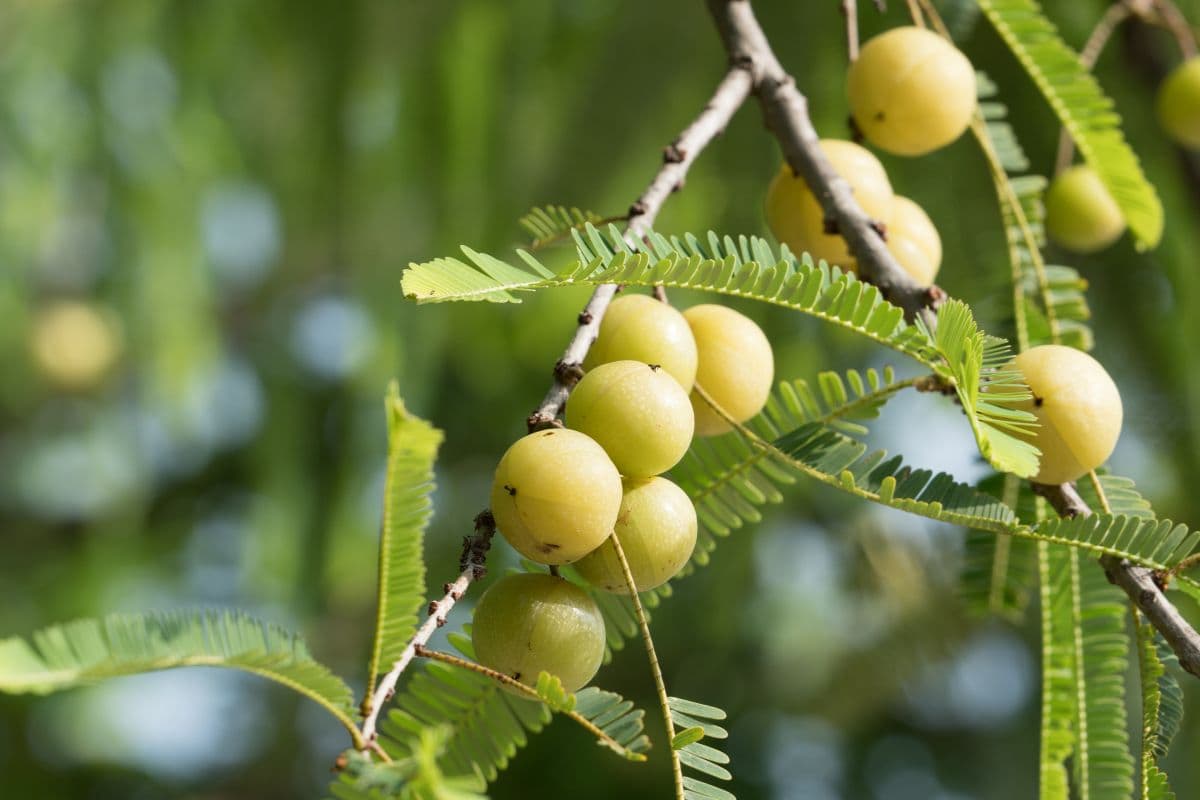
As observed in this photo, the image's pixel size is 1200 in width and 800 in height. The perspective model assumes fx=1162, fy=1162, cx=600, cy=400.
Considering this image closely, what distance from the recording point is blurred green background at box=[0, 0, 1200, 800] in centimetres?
170

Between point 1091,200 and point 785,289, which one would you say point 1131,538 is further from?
point 1091,200

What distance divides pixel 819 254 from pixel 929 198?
0.68 m

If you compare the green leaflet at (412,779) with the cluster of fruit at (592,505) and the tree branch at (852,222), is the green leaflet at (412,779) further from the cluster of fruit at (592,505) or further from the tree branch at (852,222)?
the tree branch at (852,222)

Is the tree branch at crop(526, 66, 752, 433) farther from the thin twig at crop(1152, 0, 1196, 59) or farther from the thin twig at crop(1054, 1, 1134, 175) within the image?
the thin twig at crop(1152, 0, 1196, 59)

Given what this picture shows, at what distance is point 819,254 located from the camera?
0.98m

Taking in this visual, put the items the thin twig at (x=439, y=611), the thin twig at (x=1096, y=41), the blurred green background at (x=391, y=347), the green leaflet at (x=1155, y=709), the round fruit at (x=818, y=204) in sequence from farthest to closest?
the blurred green background at (x=391, y=347) < the thin twig at (x=1096, y=41) < the round fruit at (x=818, y=204) < the green leaflet at (x=1155, y=709) < the thin twig at (x=439, y=611)

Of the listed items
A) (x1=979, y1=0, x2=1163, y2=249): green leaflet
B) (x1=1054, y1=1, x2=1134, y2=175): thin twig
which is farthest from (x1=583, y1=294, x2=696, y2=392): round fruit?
(x1=1054, y1=1, x2=1134, y2=175): thin twig

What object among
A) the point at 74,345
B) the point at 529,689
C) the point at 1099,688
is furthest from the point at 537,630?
the point at 74,345

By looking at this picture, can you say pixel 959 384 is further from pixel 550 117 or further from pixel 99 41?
pixel 99 41

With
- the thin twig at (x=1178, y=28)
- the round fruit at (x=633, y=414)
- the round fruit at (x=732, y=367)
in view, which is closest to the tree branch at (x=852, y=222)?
the round fruit at (x=732, y=367)

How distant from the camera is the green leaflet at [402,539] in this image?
56 centimetres

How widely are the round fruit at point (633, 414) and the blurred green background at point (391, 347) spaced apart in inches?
21.5

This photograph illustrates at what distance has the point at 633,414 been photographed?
26.7 inches

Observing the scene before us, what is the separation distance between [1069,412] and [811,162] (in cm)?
29
